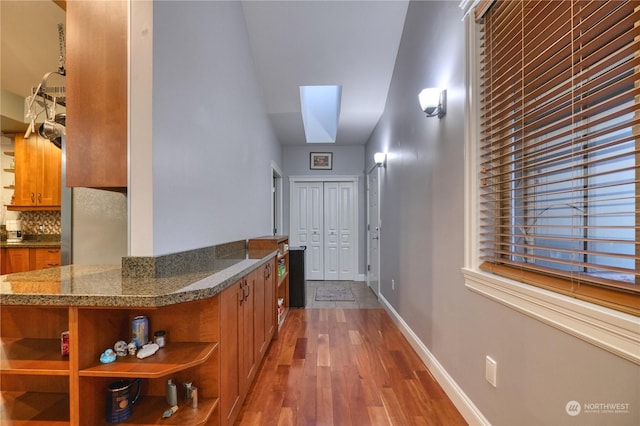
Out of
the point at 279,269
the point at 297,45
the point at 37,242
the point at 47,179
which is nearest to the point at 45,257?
the point at 37,242

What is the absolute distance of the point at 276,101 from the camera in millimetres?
3766

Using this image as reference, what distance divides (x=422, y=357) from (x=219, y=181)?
224 cm

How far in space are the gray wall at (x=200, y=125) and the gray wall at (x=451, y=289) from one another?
1.70 m

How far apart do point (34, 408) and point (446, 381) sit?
2.20 metres

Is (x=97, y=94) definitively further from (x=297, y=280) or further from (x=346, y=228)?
(x=346, y=228)

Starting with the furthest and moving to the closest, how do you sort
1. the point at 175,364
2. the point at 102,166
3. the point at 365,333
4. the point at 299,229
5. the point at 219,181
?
the point at 299,229 < the point at 365,333 < the point at 219,181 < the point at 102,166 < the point at 175,364

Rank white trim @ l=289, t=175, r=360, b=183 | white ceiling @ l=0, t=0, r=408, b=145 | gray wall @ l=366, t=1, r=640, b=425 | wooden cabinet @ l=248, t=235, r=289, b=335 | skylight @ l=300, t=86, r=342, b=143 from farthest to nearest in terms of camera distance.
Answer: white trim @ l=289, t=175, r=360, b=183
skylight @ l=300, t=86, r=342, b=143
wooden cabinet @ l=248, t=235, r=289, b=335
white ceiling @ l=0, t=0, r=408, b=145
gray wall @ l=366, t=1, r=640, b=425

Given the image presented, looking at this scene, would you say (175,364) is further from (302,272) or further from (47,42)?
(47,42)

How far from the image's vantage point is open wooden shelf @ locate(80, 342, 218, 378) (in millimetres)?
1001

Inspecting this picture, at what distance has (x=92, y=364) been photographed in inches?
40.6

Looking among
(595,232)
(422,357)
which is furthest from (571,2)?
(422,357)

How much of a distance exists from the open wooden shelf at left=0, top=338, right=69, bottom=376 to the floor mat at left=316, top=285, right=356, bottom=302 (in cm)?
321

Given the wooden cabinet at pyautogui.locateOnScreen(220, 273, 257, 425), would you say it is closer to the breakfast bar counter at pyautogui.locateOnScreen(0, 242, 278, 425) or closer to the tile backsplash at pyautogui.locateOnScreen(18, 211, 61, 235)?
the breakfast bar counter at pyautogui.locateOnScreen(0, 242, 278, 425)

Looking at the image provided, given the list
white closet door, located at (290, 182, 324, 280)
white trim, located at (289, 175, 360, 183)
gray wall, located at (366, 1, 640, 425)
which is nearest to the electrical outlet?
gray wall, located at (366, 1, 640, 425)
